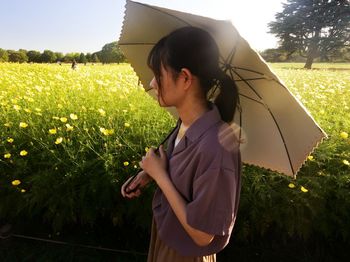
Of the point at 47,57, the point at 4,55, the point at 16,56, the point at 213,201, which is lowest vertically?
the point at 47,57

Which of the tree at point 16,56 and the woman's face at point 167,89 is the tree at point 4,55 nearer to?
the tree at point 16,56

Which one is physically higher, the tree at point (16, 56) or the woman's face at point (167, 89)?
the woman's face at point (167, 89)

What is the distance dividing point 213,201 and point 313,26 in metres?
36.8

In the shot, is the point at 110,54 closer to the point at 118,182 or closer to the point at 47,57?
the point at 47,57

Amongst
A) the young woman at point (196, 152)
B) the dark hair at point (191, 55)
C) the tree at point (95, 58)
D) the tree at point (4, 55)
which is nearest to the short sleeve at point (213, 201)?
the young woman at point (196, 152)

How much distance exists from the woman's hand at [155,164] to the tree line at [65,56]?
100 feet

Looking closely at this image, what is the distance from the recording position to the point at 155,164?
1.16m

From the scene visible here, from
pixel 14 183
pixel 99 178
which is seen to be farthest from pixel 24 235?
pixel 99 178

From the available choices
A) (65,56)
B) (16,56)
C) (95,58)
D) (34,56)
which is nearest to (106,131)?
(16,56)

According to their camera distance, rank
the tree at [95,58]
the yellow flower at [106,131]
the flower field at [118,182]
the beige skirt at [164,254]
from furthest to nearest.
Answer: the tree at [95,58], the yellow flower at [106,131], the flower field at [118,182], the beige skirt at [164,254]

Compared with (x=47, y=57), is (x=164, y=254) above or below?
above

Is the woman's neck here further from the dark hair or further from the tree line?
the tree line

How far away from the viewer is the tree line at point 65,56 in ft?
109

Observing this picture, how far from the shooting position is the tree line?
33.2 m
